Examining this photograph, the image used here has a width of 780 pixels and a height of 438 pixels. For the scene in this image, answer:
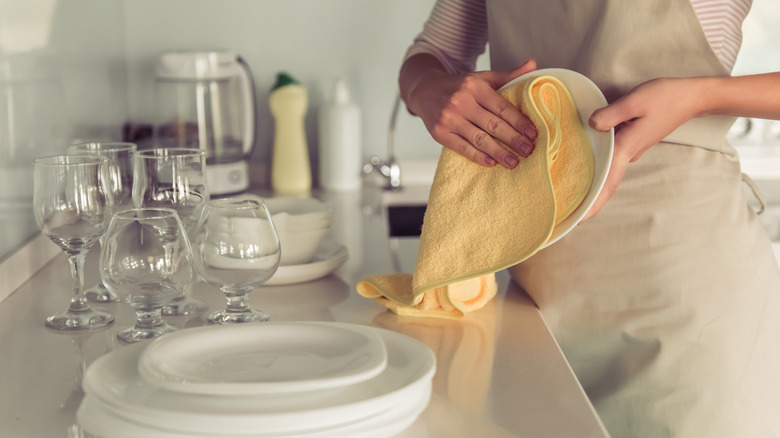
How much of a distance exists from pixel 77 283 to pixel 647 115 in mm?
634

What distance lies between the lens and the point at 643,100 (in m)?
0.89

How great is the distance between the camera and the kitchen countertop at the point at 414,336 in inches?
26.8

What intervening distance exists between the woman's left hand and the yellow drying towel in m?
0.05

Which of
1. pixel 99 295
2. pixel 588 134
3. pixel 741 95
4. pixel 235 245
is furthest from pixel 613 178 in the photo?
pixel 99 295

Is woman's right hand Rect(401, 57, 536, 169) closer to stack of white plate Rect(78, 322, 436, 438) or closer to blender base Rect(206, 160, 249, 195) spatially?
stack of white plate Rect(78, 322, 436, 438)

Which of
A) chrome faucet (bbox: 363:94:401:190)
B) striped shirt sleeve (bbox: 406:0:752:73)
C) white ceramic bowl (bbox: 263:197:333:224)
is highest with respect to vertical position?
striped shirt sleeve (bbox: 406:0:752:73)

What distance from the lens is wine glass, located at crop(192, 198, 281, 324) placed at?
848mm

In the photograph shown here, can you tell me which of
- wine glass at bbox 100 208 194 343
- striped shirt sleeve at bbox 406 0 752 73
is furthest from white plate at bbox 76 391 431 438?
striped shirt sleeve at bbox 406 0 752 73

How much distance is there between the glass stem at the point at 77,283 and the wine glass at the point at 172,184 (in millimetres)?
103

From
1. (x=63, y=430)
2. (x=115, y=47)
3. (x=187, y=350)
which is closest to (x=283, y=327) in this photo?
(x=187, y=350)

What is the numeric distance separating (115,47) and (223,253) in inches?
46.3

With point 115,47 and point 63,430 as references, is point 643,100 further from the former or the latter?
point 115,47

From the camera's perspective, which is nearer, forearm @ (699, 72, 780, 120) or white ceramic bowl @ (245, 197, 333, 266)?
forearm @ (699, 72, 780, 120)

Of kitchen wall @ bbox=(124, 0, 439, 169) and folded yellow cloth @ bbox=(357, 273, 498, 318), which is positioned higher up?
kitchen wall @ bbox=(124, 0, 439, 169)
